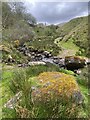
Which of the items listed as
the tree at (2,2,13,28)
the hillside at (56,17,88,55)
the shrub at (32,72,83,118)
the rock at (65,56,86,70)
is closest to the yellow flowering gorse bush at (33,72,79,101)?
the shrub at (32,72,83,118)

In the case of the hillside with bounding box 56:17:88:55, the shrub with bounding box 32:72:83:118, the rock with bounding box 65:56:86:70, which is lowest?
the shrub with bounding box 32:72:83:118

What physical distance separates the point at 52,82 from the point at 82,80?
145 inches

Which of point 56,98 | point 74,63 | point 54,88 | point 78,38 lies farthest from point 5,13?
point 78,38

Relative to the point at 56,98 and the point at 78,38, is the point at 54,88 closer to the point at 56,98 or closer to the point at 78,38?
the point at 56,98

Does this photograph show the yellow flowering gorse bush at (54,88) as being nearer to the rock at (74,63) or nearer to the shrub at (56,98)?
the shrub at (56,98)

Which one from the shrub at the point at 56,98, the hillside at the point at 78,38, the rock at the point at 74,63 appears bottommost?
the shrub at the point at 56,98

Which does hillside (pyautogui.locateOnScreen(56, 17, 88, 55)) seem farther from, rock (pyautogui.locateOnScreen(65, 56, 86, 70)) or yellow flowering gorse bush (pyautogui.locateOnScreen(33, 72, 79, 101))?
yellow flowering gorse bush (pyautogui.locateOnScreen(33, 72, 79, 101))

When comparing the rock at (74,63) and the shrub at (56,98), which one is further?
the rock at (74,63)

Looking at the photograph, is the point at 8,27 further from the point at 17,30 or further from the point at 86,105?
the point at 86,105

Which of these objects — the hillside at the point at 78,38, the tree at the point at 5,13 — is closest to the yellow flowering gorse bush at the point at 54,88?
the tree at the point at 5,13

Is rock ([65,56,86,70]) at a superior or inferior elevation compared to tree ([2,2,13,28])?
inferior

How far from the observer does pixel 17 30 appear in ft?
107

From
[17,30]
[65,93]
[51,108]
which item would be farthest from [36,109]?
[17,30]

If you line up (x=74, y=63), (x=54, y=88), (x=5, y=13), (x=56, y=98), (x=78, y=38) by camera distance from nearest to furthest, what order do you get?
(x=56, y=98) → (x=54, y=88) → (x=74, y=63) → (x=5, y=13) → (x=78, y=38)
